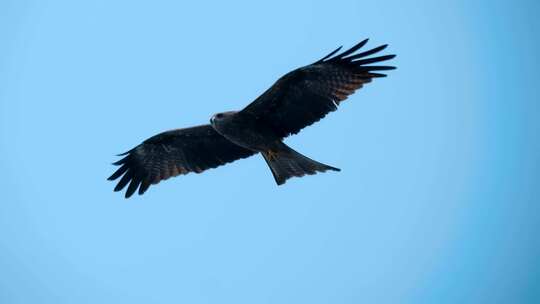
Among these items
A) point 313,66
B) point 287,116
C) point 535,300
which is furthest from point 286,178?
point 535,300

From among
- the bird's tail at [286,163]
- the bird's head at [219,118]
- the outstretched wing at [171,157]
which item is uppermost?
the outstretched wing at [171,157]

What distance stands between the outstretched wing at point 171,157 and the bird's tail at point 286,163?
857 millimetres

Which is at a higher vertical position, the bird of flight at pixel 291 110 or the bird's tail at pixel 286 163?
the bird of flight at pixel 291 110

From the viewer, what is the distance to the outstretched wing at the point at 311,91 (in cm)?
900

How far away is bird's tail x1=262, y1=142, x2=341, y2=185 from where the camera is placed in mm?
9195

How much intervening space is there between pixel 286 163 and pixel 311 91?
0.95 meters

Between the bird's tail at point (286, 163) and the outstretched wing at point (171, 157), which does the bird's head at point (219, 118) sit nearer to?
the bird's tail at point (286, 163)

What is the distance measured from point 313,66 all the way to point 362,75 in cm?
60

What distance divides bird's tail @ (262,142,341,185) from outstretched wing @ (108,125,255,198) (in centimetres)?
86

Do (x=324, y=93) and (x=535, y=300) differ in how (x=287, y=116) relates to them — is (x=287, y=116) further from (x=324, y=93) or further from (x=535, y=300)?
(x=535, y=300)

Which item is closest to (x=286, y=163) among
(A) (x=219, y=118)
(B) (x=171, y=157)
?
(A) (x=219, y=118)

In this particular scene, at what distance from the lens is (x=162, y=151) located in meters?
10.6

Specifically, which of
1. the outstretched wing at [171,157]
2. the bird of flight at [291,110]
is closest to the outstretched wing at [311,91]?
the bird of flight at [291,110]

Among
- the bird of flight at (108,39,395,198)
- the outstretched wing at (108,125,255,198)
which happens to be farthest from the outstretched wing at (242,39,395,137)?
the outstretched wing at (108,125,255,198)
